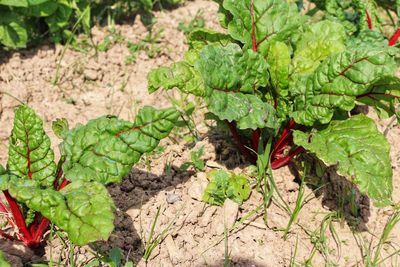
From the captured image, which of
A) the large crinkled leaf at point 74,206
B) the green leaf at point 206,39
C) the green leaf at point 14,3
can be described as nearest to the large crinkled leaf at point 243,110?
the green leaf at point 206,39

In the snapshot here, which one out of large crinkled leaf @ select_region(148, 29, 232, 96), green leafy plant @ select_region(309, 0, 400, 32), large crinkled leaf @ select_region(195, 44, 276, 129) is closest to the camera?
large crinkled leaf @ select_region(195, 44, 276, 129)

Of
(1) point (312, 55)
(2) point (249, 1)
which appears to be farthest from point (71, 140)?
(1) point (312, 55)

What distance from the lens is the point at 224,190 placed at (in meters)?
3.03

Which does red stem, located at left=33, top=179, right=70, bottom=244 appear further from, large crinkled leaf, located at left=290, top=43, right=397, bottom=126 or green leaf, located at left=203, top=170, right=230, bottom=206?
large crinkled leaf, located at left=290, top=43, right=397, bottom=126

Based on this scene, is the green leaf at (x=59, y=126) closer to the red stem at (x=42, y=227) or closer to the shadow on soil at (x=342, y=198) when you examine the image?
the red stem at (x=42, y=227)

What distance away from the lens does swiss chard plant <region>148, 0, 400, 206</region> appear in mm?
2734

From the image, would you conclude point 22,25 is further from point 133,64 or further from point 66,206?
point 66,206

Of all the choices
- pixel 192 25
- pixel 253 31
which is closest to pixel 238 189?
pixel 253 31

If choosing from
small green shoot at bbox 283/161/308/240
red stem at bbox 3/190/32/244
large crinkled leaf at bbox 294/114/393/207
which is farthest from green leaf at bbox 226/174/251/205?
red stem at bbox 3/190/32/244

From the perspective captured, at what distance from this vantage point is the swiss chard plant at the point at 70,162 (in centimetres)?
243

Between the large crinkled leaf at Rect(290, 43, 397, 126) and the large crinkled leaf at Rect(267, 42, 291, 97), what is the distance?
60 millimetres

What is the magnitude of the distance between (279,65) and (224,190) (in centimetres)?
77

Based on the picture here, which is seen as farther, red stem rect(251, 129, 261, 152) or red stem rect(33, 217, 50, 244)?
red stem rect(251, 129, 261, 152)

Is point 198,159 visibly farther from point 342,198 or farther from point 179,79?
point 342,198
